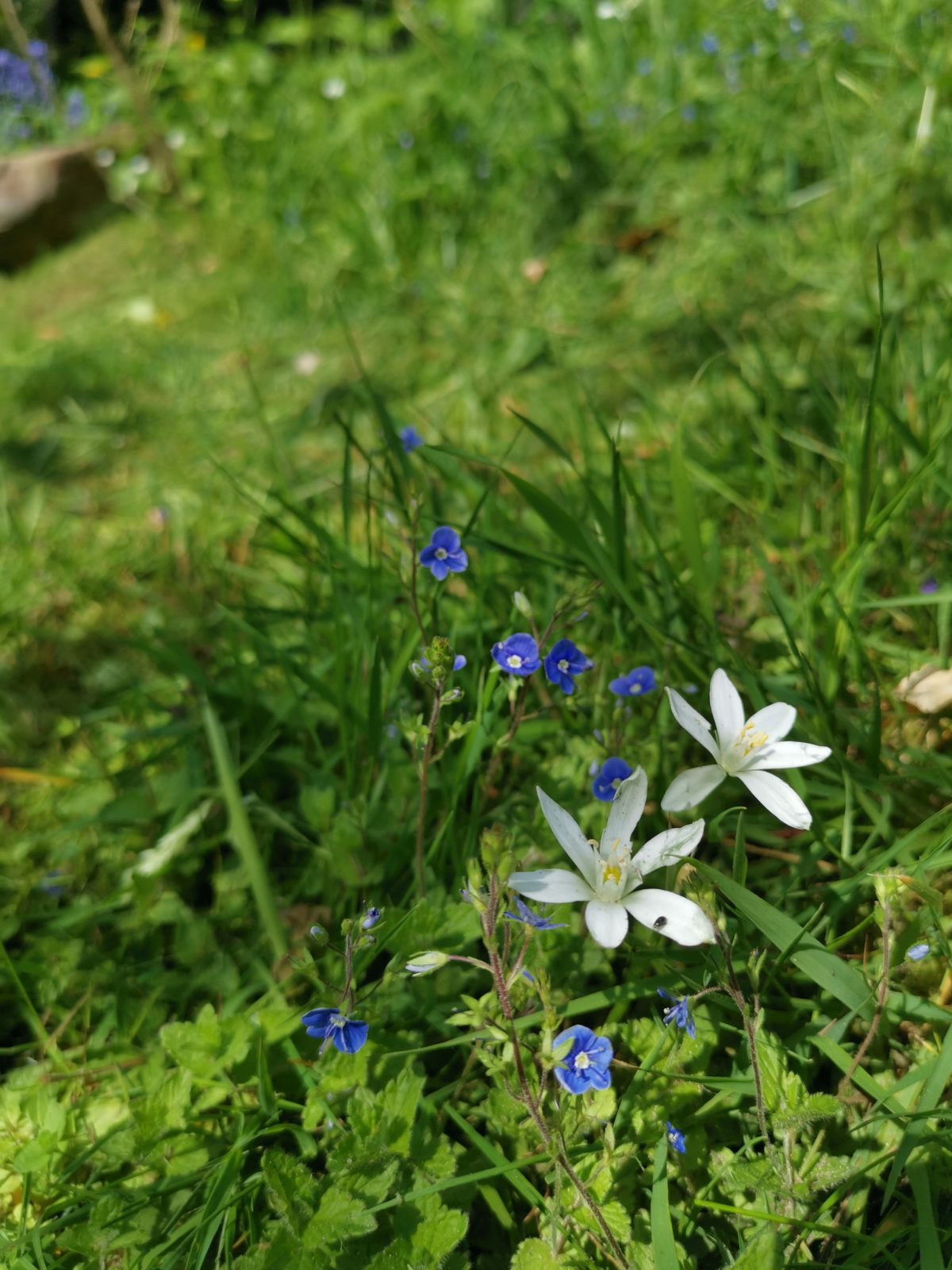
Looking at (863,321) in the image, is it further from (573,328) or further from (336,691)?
(336,691)

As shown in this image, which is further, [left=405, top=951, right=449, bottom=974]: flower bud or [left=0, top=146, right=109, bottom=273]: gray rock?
[left=0, top=146, right=109, bottom=273]: gray rock

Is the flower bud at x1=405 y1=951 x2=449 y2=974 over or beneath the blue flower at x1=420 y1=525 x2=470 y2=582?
beneath

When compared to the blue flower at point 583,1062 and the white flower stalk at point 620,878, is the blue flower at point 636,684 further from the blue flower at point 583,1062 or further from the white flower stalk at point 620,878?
the blue flower at point 583,1062

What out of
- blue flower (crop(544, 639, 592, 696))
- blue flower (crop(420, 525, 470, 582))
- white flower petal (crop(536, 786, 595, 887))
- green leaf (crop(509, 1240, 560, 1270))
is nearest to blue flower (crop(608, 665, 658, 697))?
blue flower (crop(544, 639, 592, 696))

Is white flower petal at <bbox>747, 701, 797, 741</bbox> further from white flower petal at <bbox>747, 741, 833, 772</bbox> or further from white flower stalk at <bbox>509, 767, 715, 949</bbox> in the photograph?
white flower stalk at <bbox>509, 767, 715, 949</bbox>

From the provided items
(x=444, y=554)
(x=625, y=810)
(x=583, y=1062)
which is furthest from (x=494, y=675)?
(x=583, y=1062)

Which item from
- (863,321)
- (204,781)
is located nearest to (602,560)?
(204,781)

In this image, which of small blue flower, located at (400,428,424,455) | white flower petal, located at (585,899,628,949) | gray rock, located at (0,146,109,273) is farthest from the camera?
gray rock, located at (0,146,109,273)
